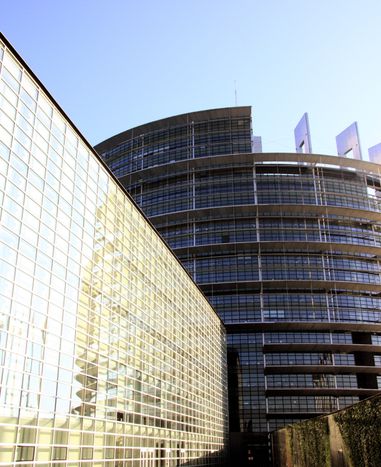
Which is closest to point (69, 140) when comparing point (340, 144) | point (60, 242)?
point (60, 242)

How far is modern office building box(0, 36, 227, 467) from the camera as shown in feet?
63.2

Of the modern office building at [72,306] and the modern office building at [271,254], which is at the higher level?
the modern office building at [271,254]

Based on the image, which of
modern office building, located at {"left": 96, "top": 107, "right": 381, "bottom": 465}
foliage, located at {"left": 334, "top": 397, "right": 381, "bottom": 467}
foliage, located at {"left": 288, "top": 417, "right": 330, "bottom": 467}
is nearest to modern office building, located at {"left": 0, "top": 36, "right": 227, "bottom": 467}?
foliage, located at {"left": 288, "top": 417, "right": 330, "bottom": 467}

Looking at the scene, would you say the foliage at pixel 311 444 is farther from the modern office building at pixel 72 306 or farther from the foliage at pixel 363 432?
the modern office building at pixel 72 306

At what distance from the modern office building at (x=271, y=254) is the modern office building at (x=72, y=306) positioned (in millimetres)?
40284

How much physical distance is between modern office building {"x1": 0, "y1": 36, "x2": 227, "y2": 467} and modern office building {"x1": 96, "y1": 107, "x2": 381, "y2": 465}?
40284 mm

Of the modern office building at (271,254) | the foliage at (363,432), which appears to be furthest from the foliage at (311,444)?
the modern office building at (271,254)

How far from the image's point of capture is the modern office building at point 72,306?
758 inches

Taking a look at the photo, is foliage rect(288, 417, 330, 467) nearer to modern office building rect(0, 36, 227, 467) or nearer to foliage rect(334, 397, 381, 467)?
foliage rect(334, 397, 381, 467)

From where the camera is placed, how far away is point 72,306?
77.6 ft

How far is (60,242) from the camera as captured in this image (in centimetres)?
2338

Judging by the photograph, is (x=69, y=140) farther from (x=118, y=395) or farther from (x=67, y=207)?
(x=118, y=395)

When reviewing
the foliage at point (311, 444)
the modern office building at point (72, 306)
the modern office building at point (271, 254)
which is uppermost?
the modern office building at point (271, 254)

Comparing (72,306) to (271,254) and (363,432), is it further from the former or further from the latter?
(271,254)
